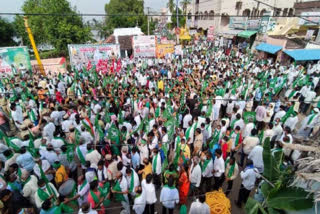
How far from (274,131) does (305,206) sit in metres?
3.74

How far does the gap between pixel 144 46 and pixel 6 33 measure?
25.5 meters

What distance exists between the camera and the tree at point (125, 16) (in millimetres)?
38656

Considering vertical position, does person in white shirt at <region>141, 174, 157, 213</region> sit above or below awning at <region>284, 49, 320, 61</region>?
below

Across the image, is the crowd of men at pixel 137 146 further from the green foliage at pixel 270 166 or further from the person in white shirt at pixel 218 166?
the green foliage at pixel 270 166

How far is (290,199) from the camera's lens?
2.31 m

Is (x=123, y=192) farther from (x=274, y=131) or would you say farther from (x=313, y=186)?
(x=274, y=131)

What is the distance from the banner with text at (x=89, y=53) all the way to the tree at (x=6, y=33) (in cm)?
2201

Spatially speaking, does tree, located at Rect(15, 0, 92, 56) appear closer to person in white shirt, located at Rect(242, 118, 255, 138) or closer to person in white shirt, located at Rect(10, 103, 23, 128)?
person in white shirt, located at Rect(10, 103, 23, 128)

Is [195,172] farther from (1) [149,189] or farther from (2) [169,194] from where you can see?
(1) [149,189]

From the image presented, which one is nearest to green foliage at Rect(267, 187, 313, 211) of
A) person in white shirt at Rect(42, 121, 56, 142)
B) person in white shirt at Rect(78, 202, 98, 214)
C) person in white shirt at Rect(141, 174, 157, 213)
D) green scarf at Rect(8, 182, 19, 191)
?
person in white shirt at Rect(141, 174, 157, 213)

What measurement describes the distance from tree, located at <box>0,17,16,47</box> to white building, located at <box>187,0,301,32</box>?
26.8 m

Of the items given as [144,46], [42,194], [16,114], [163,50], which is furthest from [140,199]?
[144,46]

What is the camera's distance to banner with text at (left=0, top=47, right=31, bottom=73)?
41.5ft

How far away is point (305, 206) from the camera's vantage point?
218cm
